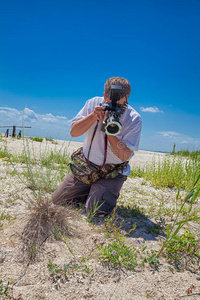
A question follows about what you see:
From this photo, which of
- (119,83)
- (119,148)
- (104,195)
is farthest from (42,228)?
(119,83)

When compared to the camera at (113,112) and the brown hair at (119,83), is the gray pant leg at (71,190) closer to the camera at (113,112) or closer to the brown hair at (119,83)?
the camera at (113,112)

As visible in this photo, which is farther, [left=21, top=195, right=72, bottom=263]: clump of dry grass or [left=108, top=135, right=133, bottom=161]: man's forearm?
[left=108, top=135, right=133, bottom=161]: man's forearm

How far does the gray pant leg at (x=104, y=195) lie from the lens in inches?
119

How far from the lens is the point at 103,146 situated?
3.08 m

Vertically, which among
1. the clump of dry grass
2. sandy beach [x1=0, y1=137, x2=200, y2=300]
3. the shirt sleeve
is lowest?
sandy beach [x1=0, y1=137, x2=200, y2=300]

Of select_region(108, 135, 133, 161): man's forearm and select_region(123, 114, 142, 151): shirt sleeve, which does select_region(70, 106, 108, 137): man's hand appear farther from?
select_region(123, 114, 142, 151): shirt sleeve

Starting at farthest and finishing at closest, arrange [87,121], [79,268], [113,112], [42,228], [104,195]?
[104,195]
[87,121]
[113,112]
[42,228]
[79,268]

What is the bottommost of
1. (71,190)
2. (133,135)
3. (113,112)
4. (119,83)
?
(71,190)

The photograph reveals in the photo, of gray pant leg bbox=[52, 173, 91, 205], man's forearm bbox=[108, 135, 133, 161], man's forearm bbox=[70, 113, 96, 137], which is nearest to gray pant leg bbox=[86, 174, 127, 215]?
gray pant leg bbox=[52, 173, 91, 205]

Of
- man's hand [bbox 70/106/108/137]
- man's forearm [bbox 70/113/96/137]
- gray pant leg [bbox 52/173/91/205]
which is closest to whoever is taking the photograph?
man's hand [bbox 70/106/108/137]

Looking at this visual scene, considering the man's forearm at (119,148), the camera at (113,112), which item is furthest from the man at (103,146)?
the camera at (113,112)

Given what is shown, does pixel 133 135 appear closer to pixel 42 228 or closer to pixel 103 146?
pixel 103 146

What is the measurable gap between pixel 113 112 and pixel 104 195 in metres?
1.07

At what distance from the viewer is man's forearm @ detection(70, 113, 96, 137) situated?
2.81 m
